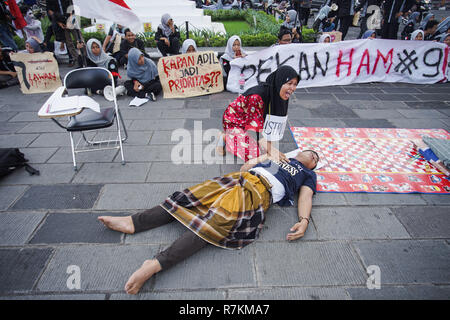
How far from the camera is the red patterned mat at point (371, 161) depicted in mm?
2948

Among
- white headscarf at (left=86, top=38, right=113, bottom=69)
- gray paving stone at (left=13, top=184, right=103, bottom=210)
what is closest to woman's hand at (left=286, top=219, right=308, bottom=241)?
gray paving stone at (left=13, top=184, right=103, bottom=210)

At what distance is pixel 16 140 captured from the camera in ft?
12.5

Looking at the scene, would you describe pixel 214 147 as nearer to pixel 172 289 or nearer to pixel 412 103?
pixel 172 289

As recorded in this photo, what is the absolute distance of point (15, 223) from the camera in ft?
7.85

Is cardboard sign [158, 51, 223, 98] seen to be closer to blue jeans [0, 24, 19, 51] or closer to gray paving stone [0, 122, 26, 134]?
gray paving stone [0, 122, 26, 134]

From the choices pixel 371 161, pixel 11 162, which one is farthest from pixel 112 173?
pixel 371 161

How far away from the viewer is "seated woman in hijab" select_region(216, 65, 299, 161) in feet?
9.00

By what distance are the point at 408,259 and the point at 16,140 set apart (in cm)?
511

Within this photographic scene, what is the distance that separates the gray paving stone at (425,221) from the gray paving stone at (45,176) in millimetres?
3673

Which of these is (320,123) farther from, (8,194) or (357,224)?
(8,194)

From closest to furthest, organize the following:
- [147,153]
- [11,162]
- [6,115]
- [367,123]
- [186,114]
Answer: [11,162] < [147,153] < [367,123] < [6,115] < [186,114]

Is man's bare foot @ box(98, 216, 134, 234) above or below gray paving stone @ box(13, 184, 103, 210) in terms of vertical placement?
above

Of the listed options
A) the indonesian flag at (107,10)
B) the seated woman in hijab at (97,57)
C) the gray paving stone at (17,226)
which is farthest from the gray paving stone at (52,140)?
the seated woman in hijab at (97,57)

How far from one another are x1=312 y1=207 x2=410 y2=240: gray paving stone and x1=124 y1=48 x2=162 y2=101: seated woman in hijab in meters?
4.22
